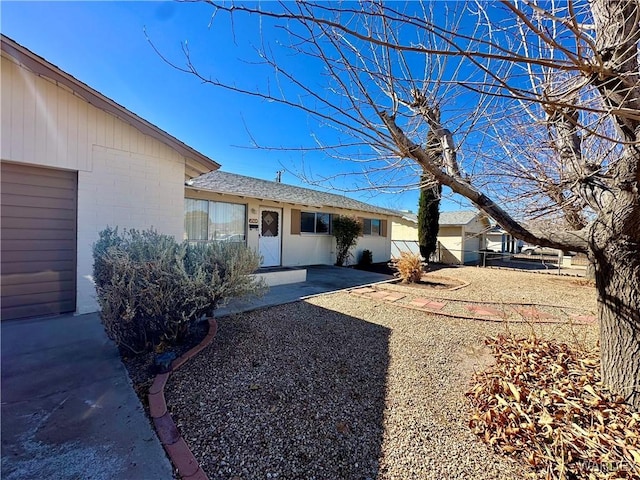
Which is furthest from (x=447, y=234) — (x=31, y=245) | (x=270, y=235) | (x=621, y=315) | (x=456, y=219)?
(x=31, y=245)

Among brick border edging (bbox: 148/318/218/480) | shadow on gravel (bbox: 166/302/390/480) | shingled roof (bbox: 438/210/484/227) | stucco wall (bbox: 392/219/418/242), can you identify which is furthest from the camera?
stucco wall (bbox: 392/219/418/242)

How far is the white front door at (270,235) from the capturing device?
10477mm

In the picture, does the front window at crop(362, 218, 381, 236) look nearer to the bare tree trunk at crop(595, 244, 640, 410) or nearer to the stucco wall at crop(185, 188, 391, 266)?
the stucco wall at crop(185, 188, 391, 266)

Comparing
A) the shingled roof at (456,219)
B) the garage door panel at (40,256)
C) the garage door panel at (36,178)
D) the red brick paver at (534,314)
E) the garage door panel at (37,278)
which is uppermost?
the shingled roof at (456,219)

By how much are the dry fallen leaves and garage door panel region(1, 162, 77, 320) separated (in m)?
6.21

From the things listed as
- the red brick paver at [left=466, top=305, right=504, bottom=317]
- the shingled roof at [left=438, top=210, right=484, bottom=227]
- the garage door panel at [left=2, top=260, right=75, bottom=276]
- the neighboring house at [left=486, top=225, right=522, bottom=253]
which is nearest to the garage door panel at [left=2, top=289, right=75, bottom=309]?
the garage door panel at [left=2, top=260, right=75, bottom=276]

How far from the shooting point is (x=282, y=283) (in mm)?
8211

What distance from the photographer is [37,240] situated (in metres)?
4.64

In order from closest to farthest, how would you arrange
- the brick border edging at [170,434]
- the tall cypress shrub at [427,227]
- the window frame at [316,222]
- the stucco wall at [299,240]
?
the brick border edging at [170,434], the stucco wall at [299,240], the window frame at [316,222], the tall cypress shrub at [427,227]

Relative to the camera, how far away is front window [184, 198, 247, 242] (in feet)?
28.3

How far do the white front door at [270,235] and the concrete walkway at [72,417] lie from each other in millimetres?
6807

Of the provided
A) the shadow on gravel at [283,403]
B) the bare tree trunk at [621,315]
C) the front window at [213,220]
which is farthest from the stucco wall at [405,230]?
the bare tree trunk at [621,315]

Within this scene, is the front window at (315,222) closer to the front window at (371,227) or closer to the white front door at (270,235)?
the white front door at (270,235)

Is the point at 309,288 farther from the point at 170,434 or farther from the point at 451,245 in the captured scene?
the point at 451,245
